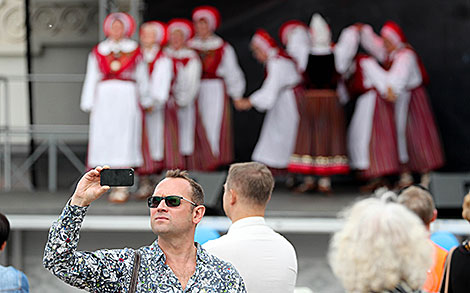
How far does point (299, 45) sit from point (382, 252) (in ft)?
15.3

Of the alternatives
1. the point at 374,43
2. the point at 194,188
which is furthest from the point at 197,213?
the point at 374,43

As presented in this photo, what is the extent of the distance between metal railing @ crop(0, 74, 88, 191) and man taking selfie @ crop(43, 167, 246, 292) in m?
4.62

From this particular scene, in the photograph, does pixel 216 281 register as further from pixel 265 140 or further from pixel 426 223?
pixel 265 140

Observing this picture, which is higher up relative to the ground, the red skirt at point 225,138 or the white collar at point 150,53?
the white collar at point 150,53

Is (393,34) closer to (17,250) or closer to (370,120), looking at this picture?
(370,120)

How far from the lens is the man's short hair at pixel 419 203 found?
3.01m

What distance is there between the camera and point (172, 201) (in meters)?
2.27

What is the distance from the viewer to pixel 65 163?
744cm

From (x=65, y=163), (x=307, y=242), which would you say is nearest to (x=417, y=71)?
(x=307, y=242)

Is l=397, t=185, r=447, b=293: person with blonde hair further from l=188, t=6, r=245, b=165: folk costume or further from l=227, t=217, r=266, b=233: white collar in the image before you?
l=188, t=6, r=245, b=165: folk costume

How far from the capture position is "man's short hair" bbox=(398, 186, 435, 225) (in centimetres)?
301

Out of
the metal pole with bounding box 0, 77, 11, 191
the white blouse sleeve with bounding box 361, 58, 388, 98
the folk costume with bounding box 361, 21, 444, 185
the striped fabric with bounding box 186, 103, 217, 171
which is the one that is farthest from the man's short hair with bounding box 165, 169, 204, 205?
the metal pole with bounding box 0, 77, 11, 191

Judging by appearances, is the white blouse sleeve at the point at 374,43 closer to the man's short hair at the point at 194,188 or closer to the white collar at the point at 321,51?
the white collar at the point at 321,51

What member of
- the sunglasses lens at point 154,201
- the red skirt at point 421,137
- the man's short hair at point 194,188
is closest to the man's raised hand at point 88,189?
the sunglasses lens at point 154,201
